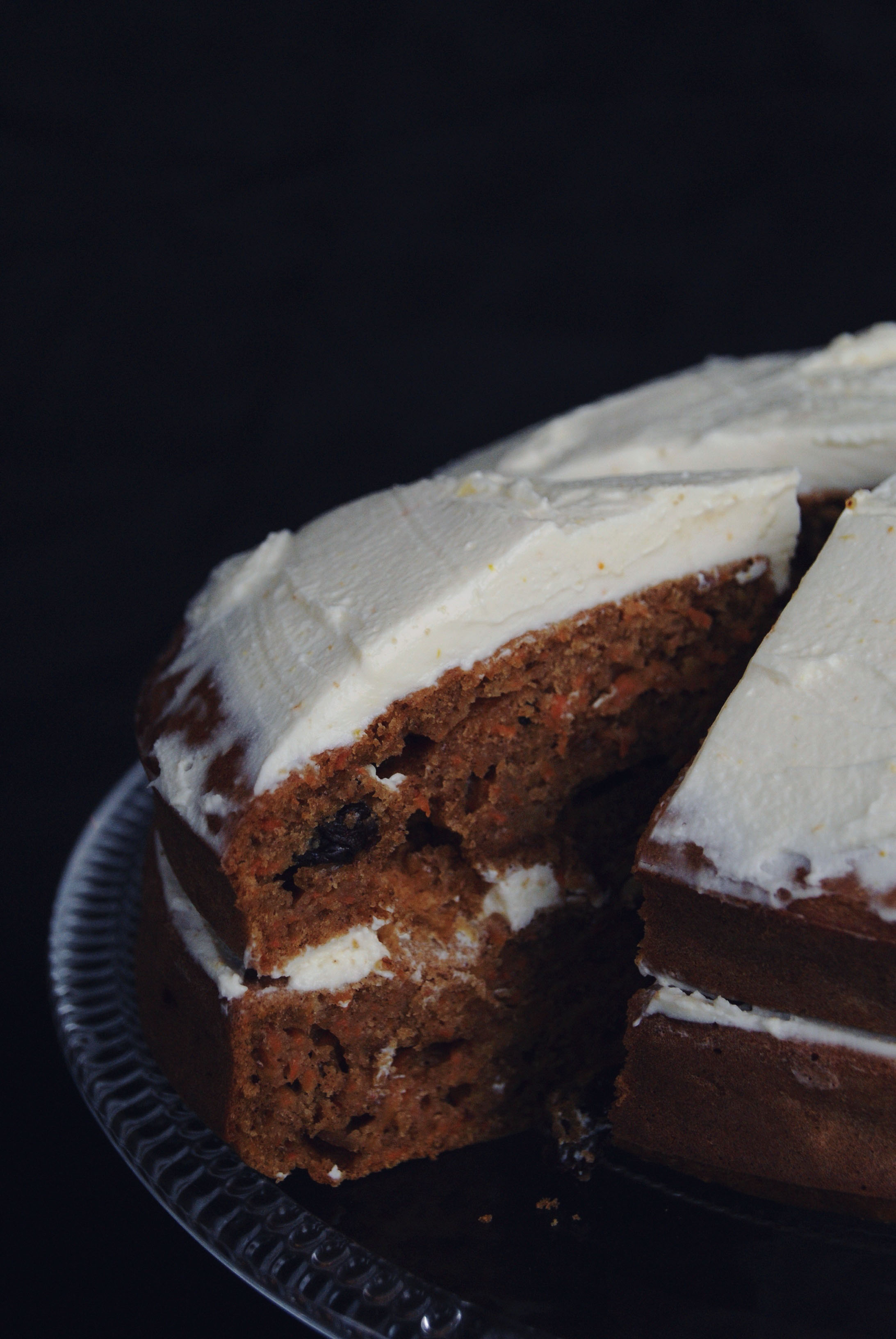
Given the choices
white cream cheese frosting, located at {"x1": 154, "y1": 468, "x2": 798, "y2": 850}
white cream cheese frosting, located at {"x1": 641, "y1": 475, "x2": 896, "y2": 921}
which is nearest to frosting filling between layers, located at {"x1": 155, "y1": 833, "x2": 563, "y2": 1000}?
white cream cheese frosting, located at {"x1": 154, "y1": 468, "x2": 798, "y2": 850}

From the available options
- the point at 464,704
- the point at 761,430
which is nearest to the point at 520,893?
the point at 464,704

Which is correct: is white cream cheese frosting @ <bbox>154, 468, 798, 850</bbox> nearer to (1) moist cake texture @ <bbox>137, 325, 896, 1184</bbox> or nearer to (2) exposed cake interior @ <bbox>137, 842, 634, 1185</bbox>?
(1) moist cake texture @ <bbox>137, 325, 896, 1184</bbox>

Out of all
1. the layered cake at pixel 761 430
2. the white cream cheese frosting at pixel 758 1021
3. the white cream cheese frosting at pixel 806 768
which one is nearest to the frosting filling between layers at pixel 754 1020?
the white cream cheese frosting at pixel 758 1021

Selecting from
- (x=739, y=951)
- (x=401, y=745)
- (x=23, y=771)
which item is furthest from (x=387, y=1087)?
(x=23, y=771)

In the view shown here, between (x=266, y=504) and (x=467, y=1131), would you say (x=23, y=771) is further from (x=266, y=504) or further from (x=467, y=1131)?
(x=467, y=1131)

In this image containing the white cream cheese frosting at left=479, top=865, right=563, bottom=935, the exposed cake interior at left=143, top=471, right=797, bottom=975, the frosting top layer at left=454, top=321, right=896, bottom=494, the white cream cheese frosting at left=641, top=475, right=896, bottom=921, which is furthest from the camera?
the frosting top layer at left=454, top=321, right=896, bottom=494

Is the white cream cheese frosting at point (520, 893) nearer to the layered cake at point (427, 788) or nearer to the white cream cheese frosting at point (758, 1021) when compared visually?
the layered cake at point (427, 788)

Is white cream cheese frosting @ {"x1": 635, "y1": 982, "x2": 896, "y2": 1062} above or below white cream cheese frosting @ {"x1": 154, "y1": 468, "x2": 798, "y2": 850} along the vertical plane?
below

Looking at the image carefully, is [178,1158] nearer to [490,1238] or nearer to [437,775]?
[490,1238]
